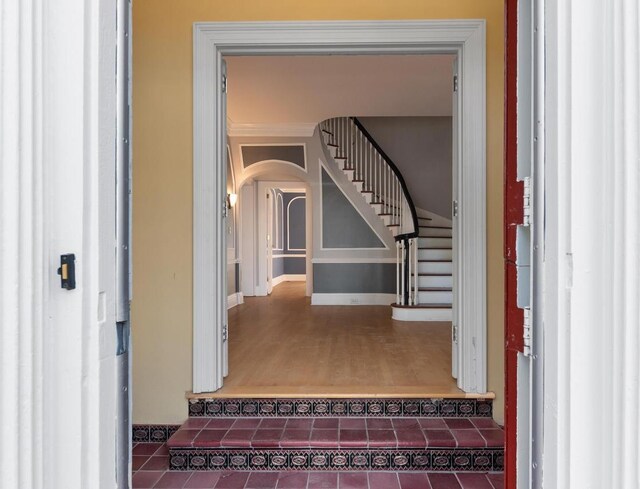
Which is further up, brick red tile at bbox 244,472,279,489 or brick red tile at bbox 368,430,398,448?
brick red tile at bbox 368,430,398,448

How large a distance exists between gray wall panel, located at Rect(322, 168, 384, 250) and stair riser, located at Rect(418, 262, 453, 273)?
1.24 m

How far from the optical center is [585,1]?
0.71 m

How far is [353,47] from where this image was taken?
280 cm

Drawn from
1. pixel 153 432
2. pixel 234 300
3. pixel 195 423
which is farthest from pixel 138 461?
pixel 234 300

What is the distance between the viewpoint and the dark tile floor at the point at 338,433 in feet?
7.85

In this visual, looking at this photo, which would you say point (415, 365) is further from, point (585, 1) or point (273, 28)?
point (585, 1)

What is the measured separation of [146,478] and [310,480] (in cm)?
90

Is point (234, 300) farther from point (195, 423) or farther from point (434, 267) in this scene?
point (195, 423)

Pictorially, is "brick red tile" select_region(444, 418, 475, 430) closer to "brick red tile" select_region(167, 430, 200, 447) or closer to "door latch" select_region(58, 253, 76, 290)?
"brick red tile" select_region(167, 430, 200, 447)

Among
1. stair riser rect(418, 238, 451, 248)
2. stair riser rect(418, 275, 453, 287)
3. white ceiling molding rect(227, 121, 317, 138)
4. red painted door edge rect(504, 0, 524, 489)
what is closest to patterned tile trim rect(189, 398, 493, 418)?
red painted door edge rect(504, 0, 524, 489)

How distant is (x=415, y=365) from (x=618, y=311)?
288 cm

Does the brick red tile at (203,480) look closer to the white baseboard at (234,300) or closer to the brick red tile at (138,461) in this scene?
the brick red tile at (138,461)

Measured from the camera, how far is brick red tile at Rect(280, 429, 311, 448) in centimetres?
240

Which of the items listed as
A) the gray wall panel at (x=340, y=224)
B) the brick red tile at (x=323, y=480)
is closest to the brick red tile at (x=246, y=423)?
the brick red tile at (x=323, y=480)
